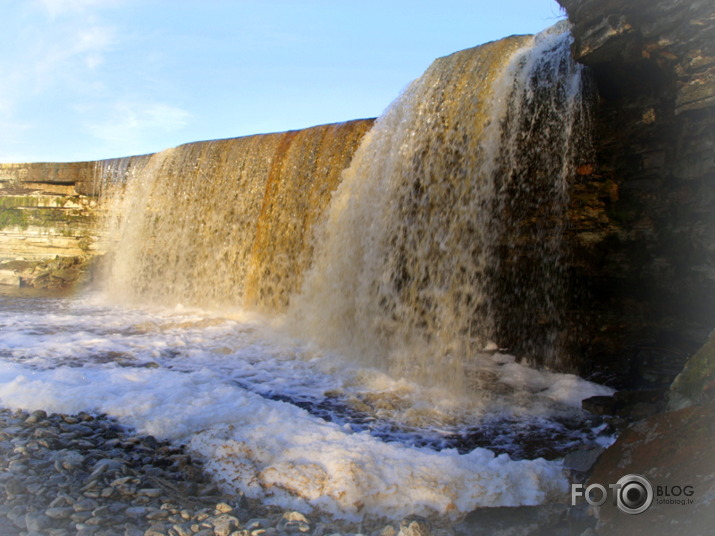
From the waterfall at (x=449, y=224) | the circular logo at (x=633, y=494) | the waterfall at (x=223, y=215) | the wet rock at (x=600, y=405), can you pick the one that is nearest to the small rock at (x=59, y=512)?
the circular logo at (x=633, y=494)

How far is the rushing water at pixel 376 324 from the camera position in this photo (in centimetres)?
329

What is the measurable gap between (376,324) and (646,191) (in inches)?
143

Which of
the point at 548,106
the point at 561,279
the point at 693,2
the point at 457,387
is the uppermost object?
the point at 693,2

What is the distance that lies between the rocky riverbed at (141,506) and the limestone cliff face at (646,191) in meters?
3.56

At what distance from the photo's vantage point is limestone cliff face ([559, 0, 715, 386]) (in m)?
4.78

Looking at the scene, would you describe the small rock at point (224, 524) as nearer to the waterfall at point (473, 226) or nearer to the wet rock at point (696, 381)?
the wet rock at point (696, 381)

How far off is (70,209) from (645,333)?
577 inches

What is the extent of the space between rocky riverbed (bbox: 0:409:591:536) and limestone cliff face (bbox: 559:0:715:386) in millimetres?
3562

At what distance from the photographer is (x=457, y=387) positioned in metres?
5.32

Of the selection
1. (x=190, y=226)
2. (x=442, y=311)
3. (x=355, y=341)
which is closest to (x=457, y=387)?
(x=442, y=311)

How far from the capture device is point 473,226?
641cm

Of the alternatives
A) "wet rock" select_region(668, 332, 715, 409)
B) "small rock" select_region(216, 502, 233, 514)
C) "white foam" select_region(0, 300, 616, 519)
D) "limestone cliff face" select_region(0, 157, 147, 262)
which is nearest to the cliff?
"white foam" select_region(0, 300, 616, 519)

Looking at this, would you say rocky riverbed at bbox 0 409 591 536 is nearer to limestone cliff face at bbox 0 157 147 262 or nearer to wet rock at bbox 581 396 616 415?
wet rock at bbox 581 396 616 415

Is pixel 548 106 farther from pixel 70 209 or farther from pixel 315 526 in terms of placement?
pixel 70 209
